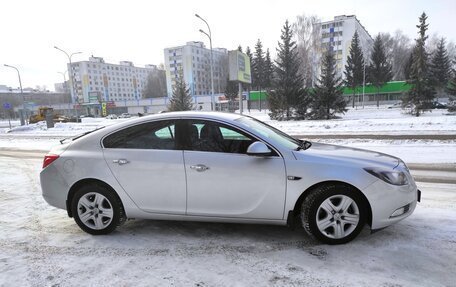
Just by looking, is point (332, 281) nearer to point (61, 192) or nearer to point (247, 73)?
point (61, 192)

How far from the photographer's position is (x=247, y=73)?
3117 cm

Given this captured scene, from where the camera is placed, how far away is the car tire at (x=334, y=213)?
3.58 metres

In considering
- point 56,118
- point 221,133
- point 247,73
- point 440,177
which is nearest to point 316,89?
point 247,73

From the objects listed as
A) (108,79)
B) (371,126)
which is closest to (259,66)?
(371,126)

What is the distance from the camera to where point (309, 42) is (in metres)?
58.4

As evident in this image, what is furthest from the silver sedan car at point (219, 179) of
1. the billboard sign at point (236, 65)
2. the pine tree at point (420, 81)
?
the pine tree at point (420, 81)

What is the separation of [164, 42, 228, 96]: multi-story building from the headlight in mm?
105525

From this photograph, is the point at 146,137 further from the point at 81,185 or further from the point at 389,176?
the point at 389,176

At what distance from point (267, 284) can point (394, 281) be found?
115 centimetres

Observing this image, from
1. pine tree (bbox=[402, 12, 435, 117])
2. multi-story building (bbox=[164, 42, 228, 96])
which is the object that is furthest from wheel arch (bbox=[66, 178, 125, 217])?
multi-story building (bbox=[164, 42, 228, 96])

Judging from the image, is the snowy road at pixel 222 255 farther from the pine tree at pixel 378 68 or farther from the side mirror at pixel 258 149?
the pine tree at pixel 378 68

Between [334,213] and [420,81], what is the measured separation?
1312 inches

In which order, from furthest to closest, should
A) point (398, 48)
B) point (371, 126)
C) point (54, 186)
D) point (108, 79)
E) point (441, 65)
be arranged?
point (108, 79) < point (398, 48) < point (441, 65) < point (371, 126) < point (54, 186)

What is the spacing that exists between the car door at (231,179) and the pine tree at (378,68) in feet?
203
